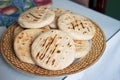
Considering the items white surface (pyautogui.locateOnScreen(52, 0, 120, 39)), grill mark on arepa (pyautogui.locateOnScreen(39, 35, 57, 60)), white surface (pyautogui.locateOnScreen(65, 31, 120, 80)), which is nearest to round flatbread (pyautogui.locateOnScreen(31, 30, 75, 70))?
grill mark on arepa (pyautogui.locateOnScreen(39, 35, 57, 60))

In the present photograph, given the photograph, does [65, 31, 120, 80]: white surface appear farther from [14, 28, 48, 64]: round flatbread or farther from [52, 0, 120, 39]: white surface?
[14, 28, 48, 64]: round flatbread

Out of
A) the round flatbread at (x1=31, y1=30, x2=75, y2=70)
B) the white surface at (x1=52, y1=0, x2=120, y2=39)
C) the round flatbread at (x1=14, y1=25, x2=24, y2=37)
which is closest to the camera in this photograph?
the round flatbread at (x1=31, y1=30, x2=75, y2=70)

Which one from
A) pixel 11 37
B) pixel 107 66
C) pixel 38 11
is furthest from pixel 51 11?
pixel 107 66

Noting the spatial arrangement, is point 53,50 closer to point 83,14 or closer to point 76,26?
point 76,26

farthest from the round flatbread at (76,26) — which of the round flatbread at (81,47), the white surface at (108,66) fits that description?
the white surface at (108,66)

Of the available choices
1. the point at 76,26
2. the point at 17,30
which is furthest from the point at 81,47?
the point at 17,30
